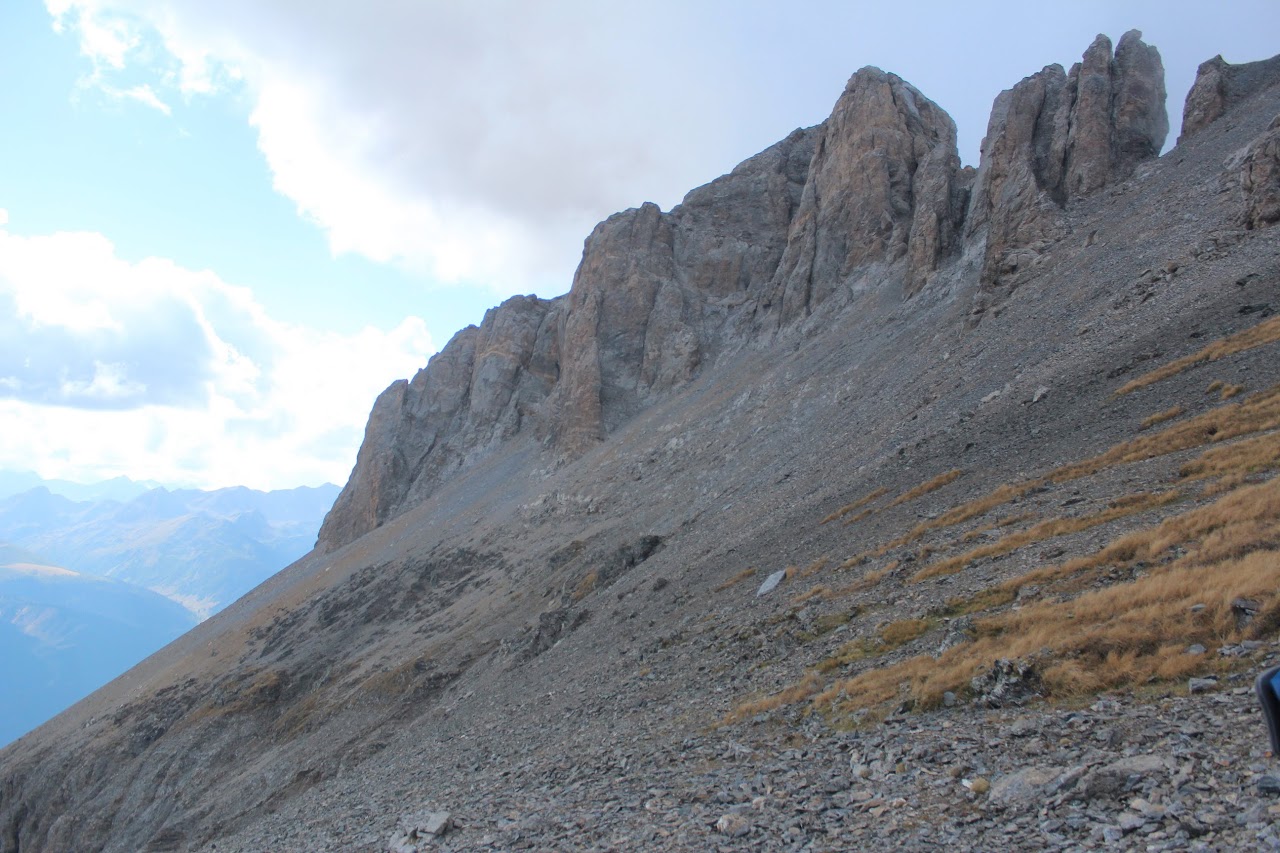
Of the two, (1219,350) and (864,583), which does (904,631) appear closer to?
(864,583)

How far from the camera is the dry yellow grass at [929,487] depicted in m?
29.9

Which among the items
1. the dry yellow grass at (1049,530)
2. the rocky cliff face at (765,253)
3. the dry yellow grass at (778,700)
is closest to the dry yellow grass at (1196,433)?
the dry yellow grass at (1049,530)

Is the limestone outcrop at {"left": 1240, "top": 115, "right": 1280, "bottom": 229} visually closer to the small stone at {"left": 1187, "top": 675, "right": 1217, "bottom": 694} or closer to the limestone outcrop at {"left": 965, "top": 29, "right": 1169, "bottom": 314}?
the limestone outcrop at {"left": 965, "top": 29, "right": 1169, "bottom": 314}

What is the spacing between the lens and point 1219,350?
1126 inches

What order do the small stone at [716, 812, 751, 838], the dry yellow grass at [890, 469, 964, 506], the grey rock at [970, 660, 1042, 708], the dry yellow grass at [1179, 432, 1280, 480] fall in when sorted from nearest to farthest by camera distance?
1. the small stone at [716, 812, 751, 838]
2. the grey rock at [970, 660, 1042, 708]
3. the dry yellow grass at [1179, 432, 1280, 480]
4. the dry yellow grass at [890, 469, 964, 506]

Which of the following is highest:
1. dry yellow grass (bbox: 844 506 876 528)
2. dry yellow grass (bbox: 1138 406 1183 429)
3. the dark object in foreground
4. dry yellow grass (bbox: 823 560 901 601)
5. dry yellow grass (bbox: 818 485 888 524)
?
the dark object in foreground

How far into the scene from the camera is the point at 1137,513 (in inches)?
786

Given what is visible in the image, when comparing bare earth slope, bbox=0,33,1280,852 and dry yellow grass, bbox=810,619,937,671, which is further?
dry yellow grass, bbox=810,619,937,671

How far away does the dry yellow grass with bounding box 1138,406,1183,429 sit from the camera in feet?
86.1

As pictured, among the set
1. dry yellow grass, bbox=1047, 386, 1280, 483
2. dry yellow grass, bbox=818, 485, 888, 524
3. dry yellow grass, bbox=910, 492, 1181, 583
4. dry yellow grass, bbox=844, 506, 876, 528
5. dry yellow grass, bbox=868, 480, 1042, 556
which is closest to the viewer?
dry yellow grass, bbox=910, 492, 1181, 583

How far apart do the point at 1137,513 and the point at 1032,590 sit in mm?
4835

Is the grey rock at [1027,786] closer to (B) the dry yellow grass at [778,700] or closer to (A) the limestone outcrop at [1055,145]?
(B) the dry yellow grass at [778,700]

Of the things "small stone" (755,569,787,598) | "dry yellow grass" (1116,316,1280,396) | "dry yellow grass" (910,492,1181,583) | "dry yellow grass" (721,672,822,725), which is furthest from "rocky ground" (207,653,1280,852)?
"dry yellow grass" (1116,316,1280,396)

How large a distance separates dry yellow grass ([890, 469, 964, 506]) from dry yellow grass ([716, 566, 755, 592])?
636 centimetres
